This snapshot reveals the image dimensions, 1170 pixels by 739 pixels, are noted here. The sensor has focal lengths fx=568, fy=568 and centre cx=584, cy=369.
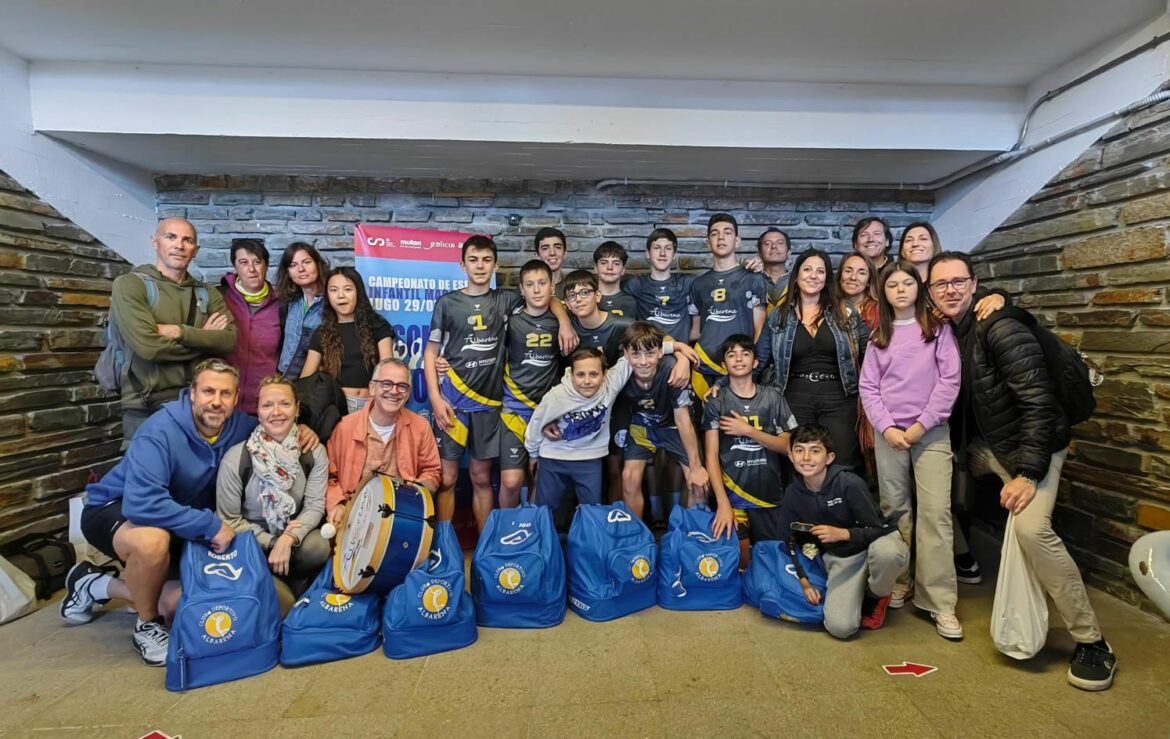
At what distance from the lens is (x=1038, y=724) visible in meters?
1.81

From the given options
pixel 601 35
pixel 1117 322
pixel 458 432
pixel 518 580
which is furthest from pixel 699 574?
pixel 601 35

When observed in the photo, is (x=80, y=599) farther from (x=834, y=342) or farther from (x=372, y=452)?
(x=834, y=342)

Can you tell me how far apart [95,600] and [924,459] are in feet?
12.2

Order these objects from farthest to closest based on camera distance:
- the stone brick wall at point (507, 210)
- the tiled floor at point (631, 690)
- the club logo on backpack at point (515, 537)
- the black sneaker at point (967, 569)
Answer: the stone brick wall at point (507, 210) → the black sneaker at point (967, 569) → the club logo on backpack at point (515, 537) → the tiled floor at point (631, 690)

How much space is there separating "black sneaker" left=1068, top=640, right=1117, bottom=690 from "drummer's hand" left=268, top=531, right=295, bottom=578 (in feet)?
9.72

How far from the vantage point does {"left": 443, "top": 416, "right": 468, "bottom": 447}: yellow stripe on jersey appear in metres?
2.96

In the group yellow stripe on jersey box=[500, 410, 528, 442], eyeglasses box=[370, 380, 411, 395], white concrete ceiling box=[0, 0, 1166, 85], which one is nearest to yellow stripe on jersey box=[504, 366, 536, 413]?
yellow stripe on jersey box=[500, 410, 528, 442]

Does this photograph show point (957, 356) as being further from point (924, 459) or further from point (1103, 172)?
point (1103, 172)

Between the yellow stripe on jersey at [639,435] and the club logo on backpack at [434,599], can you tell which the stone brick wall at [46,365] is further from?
the yellow stripe on jersey at [639,435]

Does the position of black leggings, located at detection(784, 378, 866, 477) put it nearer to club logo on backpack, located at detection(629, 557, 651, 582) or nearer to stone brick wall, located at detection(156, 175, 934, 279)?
club logo on backpack, located at detection(629, 557, 651, 582)

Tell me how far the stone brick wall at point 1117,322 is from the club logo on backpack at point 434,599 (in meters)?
3.10

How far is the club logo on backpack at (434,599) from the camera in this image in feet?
7.23

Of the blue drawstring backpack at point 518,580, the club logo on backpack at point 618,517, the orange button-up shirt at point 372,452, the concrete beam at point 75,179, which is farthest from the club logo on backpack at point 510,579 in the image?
the concrete beam at point 75,179

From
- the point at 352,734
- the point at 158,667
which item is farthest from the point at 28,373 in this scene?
the point at 352,734
